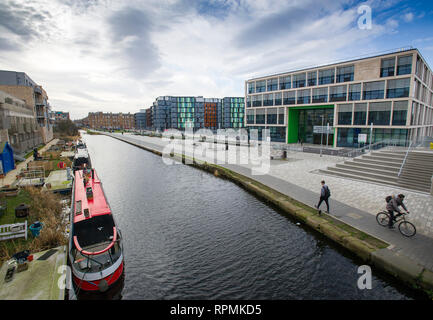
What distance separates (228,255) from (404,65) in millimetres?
40443

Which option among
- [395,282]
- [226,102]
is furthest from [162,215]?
[226,102]

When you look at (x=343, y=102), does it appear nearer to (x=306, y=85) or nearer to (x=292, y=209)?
(x=306, y=85)

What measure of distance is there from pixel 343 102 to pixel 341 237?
38.2m

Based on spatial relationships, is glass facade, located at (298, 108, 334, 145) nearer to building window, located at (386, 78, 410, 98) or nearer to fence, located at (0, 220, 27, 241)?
→ building window, located at (386, 78, 410, 98)

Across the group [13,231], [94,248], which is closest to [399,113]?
[94,248]

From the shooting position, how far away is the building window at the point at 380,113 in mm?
36344

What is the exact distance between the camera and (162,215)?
15.2m

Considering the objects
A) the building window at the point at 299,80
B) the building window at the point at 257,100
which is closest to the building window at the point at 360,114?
the building window at the point at 299,80

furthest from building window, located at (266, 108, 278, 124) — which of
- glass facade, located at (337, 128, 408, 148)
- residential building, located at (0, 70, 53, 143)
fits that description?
residential building, located at (0, 70, 53, 143)

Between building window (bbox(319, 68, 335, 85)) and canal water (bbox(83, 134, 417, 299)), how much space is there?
36.5 metres

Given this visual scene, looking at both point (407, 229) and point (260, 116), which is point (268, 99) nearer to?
point (260, 116)

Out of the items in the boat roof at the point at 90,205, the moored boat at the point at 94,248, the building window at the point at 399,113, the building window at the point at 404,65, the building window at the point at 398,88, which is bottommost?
the moored boat at the point at 94,248

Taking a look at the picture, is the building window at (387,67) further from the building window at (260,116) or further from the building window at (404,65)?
the building window at (260,116)

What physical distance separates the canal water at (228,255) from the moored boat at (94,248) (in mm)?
897
